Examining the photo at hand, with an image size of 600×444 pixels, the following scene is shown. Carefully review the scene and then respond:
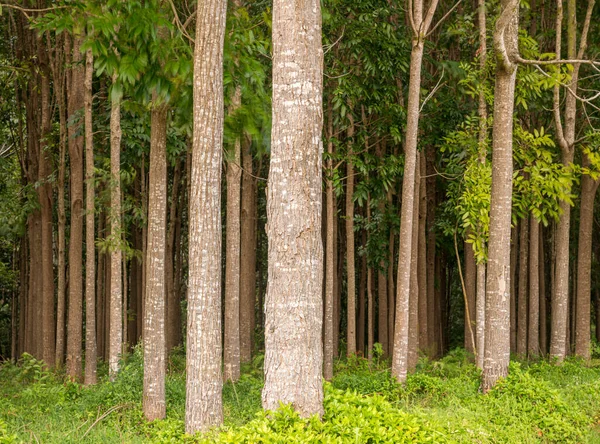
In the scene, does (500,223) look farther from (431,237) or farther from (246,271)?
(431,237)

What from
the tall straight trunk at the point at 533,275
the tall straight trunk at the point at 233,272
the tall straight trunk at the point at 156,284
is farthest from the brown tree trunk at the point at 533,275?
the tall straight trunk at the point at 156,284

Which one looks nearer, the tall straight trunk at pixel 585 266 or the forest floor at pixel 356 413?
the forest floor at pixel 356 413

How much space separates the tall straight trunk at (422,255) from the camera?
18125 millimetres

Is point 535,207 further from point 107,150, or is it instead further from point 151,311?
point 107,150

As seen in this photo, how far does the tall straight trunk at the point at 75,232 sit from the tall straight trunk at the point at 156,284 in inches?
200

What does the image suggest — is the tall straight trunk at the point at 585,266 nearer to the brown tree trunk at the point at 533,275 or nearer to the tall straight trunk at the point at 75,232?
the brown tree trunk at the point at 533,275

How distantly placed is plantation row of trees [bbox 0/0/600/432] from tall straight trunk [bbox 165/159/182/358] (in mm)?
150

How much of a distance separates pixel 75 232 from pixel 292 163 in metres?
9.76

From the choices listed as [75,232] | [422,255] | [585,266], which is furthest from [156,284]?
[585,266]

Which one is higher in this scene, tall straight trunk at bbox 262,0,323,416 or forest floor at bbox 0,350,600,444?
tall straight trunk at bbox 262,0,323,416

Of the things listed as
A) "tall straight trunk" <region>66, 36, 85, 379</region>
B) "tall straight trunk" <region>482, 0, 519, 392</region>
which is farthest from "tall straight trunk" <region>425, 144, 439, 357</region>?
"tall straight trunk" <region>66, 36, 85, 379</region>

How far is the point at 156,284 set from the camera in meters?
9.89

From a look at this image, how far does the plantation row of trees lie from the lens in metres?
6.89

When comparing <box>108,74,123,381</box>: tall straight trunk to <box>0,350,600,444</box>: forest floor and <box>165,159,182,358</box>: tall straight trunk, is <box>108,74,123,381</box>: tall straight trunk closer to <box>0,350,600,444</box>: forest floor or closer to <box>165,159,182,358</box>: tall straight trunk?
<box>0,350,600,444</box>: forest floor
